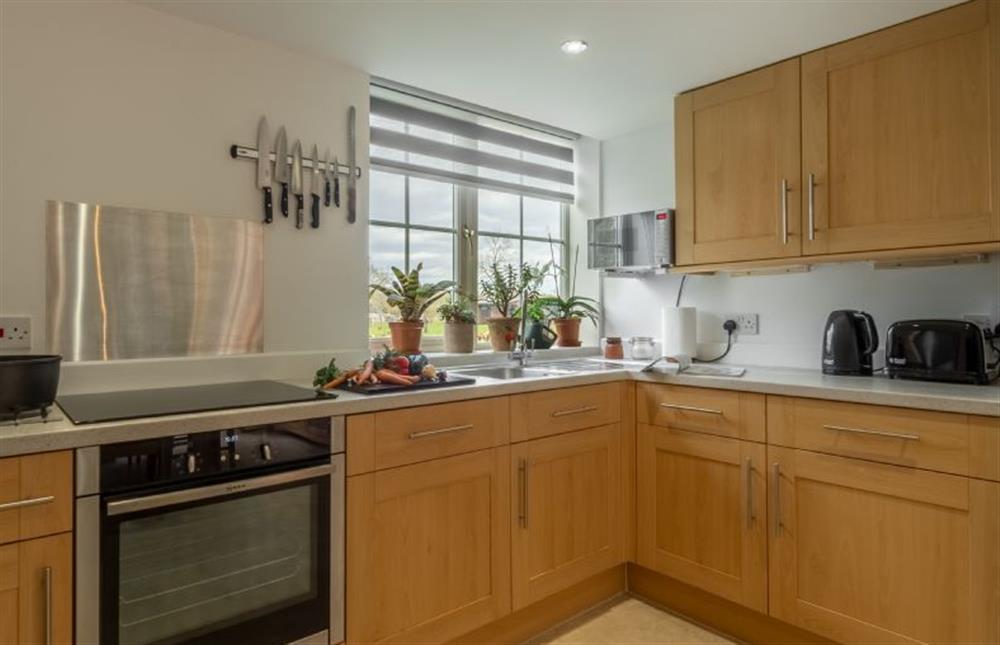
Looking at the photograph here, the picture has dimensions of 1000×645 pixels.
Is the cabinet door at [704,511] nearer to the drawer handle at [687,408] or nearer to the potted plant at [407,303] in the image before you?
the drawer handle at [687,408]

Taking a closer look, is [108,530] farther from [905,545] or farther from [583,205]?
[583,205]

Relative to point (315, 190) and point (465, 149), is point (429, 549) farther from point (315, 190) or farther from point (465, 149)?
point (465, 149)

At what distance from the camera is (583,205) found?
135 inches

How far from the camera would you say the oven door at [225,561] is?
134 centimetres

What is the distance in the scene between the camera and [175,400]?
5.28 feet

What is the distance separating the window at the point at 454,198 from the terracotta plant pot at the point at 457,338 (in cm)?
9

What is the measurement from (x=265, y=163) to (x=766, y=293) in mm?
2174

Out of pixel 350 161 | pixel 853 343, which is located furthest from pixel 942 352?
pixel 350 161

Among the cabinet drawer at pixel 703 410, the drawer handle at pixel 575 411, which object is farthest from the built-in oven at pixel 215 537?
the cabinet drawer at pixel 703 410

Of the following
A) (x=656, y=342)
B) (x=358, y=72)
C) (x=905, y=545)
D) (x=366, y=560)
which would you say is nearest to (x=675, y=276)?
(x=656, y=342)

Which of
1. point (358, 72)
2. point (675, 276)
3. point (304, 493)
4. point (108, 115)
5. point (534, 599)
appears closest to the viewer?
point (304, 493)

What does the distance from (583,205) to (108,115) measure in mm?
2331

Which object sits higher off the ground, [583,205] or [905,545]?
[583,205]

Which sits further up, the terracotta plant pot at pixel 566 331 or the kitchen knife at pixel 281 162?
the kitchen knife at pixel 281 162
